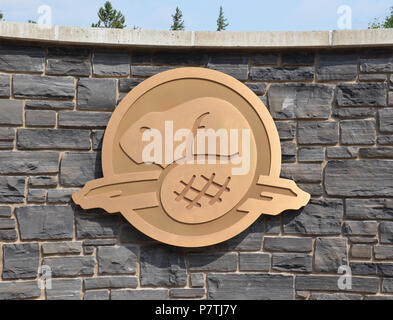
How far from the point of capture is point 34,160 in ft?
11.5

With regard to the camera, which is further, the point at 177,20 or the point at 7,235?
the point at 177,20

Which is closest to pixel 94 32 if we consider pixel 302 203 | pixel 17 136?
pixel 17 136

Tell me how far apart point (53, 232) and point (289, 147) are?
1931 mm

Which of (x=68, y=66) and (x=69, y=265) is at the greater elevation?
(x=68, y=66)

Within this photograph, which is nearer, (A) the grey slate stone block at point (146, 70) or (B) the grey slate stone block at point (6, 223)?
(B) the grey slate stone block at point (6, 223)

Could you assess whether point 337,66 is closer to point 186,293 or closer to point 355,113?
point 355,113

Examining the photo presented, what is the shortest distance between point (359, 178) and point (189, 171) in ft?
4.34

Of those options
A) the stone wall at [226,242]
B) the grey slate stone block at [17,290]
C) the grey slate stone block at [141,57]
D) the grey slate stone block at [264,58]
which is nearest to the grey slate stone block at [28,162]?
the stone wall at [226,242]

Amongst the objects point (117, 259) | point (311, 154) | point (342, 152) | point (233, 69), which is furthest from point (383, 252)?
point (117, 259)

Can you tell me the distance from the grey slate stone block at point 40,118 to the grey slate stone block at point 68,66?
320 mm

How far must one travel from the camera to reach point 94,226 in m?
3.49

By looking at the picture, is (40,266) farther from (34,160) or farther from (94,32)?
(94,32)

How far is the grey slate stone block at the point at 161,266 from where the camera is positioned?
11.5 feet

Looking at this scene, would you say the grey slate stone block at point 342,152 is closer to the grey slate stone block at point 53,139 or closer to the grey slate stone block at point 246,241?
the grey slate stone block at point 246,241
